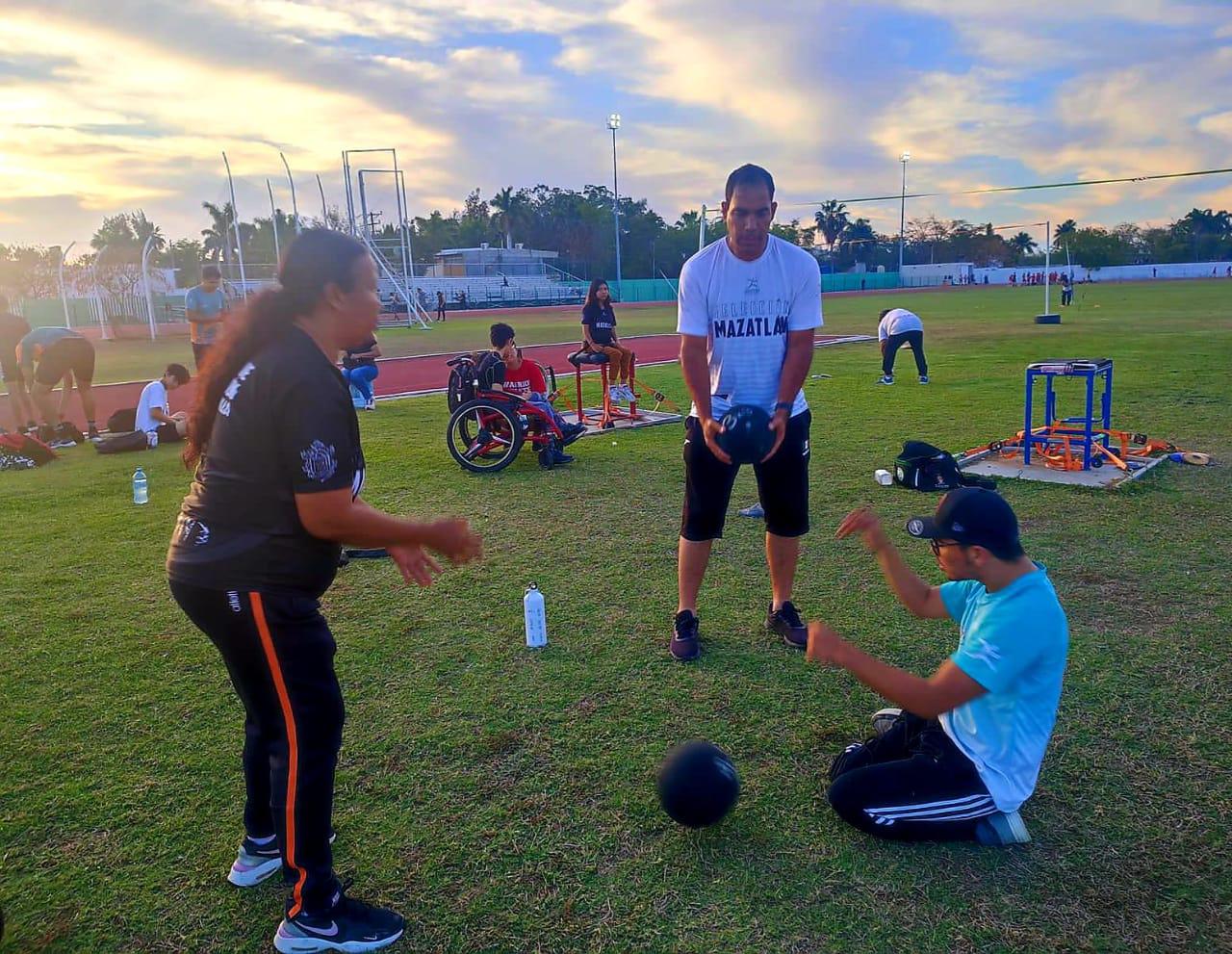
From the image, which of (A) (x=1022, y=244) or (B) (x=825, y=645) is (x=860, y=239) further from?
(B) (x=825, y=645)

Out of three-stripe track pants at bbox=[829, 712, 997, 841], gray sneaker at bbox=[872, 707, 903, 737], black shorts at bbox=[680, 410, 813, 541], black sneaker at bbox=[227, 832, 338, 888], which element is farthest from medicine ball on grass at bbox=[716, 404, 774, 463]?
black sneaker at bbox=[227, 832, 338, 888]

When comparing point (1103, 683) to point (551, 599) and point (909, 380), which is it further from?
point (909, 380)

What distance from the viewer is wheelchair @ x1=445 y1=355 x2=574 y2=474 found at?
354 inches

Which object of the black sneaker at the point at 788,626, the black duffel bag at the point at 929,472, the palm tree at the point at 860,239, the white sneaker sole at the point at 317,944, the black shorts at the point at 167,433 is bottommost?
the white sneaker sole at the point at 317,944

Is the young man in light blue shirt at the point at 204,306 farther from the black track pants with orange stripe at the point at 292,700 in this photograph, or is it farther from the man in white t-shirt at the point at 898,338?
the man in white t-shirt at the point at 898,338

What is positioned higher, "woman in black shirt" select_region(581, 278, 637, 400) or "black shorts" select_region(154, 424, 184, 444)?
"woman in black shirt" select_region(581, 278, 637, 400)

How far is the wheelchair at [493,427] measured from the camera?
29.5ft

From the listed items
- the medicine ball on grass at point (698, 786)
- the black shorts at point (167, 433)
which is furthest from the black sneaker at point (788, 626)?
the black shorts at point (167, 433)

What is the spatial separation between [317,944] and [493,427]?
701 cm

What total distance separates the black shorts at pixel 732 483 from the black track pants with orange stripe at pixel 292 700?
2.25 m

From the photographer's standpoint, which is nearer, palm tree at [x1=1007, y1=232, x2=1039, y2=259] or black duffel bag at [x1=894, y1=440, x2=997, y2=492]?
black duffel bag at [x1=894, y1=440, x2=997, y2=492]

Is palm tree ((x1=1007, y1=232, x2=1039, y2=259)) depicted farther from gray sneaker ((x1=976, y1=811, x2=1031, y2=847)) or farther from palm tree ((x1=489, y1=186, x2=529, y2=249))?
gray sneaker ((x1=976, y1=811, x2=1031, y2=847))

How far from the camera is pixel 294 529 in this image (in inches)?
92.5

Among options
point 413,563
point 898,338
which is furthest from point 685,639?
point 898,338
